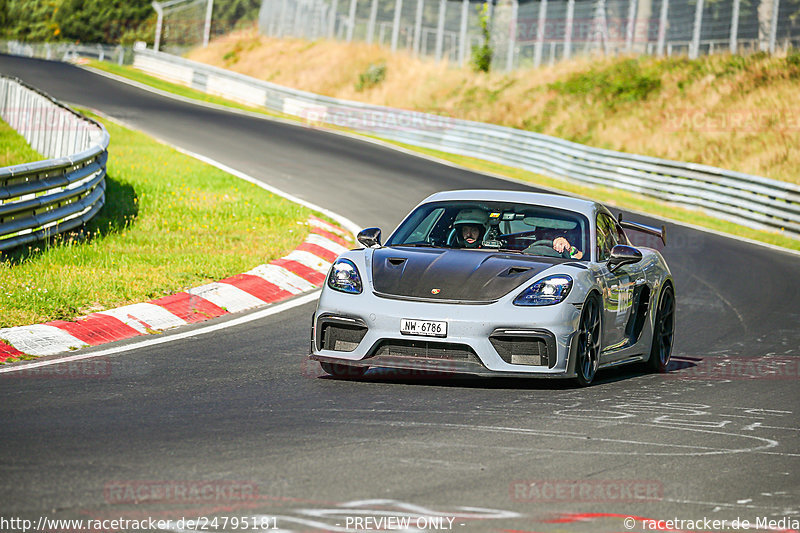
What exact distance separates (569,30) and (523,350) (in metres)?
36.0

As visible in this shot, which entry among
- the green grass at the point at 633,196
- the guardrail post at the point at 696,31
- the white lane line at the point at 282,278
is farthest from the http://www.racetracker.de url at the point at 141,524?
the guardrail post at the point at 696,31

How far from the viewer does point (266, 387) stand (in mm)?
7754

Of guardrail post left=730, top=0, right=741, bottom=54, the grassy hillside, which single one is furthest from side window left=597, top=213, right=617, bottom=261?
guardrail post left=730, top=0, right=741, bottom=54

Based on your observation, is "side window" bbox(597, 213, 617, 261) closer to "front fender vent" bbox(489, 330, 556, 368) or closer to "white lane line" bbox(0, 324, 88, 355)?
"front fender vent" bbox(489, 330, 556, 368)

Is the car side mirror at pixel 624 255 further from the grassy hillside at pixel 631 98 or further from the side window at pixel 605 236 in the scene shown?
the grassy hillside at pixel 631 98

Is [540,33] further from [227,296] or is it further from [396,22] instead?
[227,296]

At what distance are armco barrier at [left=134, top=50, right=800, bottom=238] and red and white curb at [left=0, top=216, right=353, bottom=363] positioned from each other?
12.4 metres

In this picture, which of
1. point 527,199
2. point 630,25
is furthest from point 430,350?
point 630,25

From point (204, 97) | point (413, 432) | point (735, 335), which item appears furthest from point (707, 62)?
point (413, 432)

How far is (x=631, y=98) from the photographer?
40875mm

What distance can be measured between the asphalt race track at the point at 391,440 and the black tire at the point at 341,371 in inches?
6.1

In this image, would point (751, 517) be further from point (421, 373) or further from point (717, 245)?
point (717, 245)

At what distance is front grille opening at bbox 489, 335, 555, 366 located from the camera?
7.90 meters

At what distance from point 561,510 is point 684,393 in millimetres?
3760
